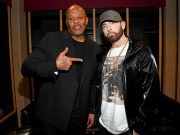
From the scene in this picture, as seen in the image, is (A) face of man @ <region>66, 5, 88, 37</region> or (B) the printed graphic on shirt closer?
(B) the printed graphic on shirt

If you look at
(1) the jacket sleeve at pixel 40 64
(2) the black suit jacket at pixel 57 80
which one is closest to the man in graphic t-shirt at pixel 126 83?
(2) the black suit jacket at pixel 57 80

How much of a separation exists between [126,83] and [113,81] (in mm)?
127

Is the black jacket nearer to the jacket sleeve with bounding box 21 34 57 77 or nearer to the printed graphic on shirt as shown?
the printed graphic on shirt

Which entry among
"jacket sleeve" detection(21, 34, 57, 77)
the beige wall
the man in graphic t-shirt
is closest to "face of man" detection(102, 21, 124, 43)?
the man in graphic t-shirt

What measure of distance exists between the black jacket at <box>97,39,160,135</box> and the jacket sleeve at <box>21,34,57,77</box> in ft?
1.94

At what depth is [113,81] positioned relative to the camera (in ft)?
5.83

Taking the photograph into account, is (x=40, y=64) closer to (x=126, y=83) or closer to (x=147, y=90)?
(x=126, y=83)

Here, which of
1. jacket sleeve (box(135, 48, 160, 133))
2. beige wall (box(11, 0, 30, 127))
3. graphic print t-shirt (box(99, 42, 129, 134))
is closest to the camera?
jacket sleeve (box(135, 48, 160, 133))

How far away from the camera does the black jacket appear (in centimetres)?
164

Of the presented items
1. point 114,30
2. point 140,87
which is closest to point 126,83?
point 140,87

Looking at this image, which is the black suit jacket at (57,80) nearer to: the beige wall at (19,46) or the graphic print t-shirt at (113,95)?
the graphic print t-shirt at (113,95)

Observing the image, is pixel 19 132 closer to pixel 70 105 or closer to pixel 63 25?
pixel 70 105

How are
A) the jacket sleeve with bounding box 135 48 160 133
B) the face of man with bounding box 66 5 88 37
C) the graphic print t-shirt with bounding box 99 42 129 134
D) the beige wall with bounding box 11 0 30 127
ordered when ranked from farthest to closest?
the beige wall with bounding box 11 0 30 127 < the face of man with bounding box 66 5 88 37 < the graphic print t-shirt with bounding box 99 42 129 134 < the jacket sleeve with bounding box 135 48 160 133

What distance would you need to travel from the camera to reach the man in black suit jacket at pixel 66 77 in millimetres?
1828
